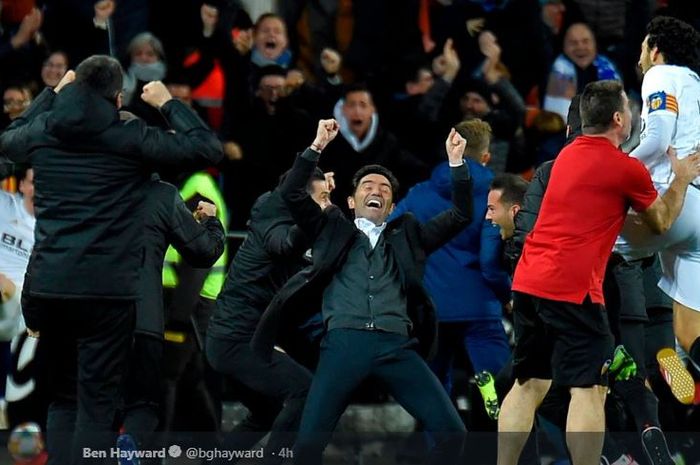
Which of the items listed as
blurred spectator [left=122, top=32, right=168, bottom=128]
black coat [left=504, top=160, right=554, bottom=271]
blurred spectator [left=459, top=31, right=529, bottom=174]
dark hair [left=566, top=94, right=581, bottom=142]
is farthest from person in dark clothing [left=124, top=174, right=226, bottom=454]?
blurred spectator [left=459, top=31, right=529, bottom=174]

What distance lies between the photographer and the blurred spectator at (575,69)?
13.5m

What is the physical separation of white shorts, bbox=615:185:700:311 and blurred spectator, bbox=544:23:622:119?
4214 millimetres

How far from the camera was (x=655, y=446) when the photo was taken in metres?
8.95

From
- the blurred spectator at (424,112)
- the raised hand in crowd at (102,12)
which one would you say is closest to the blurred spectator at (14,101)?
the raised hand in crowd at (102,12)

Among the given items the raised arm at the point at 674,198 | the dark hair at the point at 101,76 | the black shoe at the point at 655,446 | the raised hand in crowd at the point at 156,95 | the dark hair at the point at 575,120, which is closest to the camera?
the raised arm at the point at 674,198

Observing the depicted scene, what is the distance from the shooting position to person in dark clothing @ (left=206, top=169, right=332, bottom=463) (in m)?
9.66

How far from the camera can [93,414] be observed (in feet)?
28.1

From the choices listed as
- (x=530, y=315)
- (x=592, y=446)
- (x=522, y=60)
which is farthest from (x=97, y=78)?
(x=522, y=60)

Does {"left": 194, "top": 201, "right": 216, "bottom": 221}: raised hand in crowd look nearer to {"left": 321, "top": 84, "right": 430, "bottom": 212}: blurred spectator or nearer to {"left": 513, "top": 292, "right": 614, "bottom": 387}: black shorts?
{"left": 513, "top": 292, "right": 614, "bottom": 387}: black shorts

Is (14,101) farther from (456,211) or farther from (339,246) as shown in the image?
(456,211)

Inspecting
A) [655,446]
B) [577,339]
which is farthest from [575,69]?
[577,339]

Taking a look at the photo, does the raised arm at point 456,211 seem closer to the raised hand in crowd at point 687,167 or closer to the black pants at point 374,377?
the black pants at point 374,377

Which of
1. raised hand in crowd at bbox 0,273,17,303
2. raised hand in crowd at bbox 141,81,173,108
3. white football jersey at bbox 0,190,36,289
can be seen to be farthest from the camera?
white football jersey at bbox 0,190,36,289

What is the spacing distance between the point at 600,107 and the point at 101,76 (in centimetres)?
225
